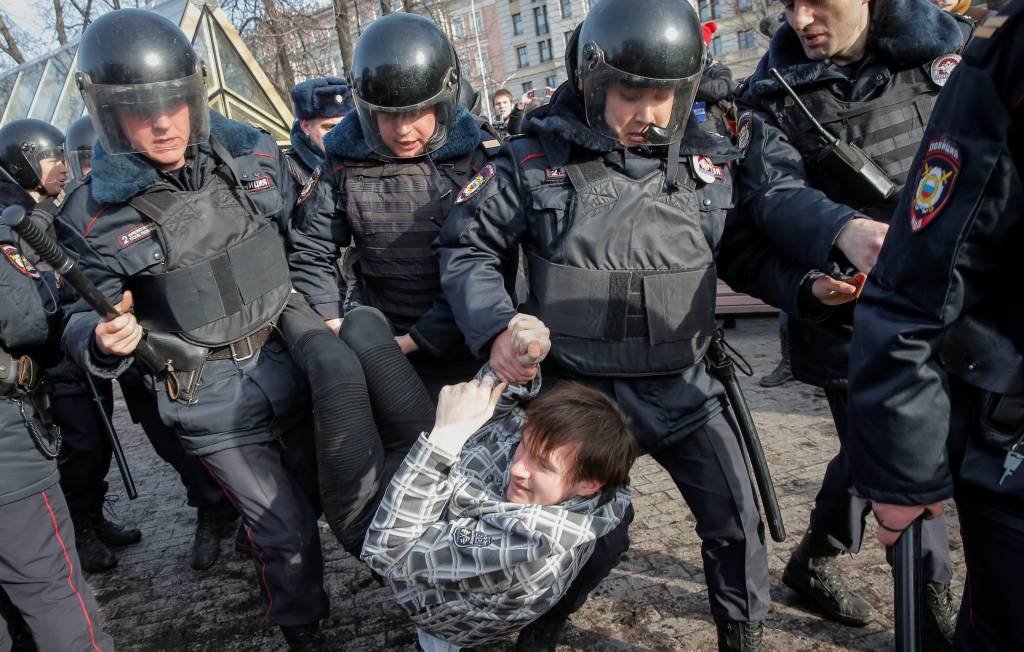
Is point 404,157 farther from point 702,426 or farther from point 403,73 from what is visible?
point 702,426

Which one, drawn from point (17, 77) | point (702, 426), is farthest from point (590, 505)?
point (17, 77)

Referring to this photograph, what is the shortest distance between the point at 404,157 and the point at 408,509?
149 centimetres

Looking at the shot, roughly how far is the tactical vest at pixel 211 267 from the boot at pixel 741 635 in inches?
74.8

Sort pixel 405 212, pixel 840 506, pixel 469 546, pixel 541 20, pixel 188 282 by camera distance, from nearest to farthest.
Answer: pixel 469 546, pixel 188 282, pixel 840 506, pixel 405 212, pixel 541 20

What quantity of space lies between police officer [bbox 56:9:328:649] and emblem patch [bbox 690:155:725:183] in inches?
61.5

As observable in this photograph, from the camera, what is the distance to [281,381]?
8.63ft

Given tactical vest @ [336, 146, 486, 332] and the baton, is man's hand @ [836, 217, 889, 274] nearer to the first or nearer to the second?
tactical vest @ [336, 146, 486, 332]

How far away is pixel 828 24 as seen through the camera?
232 centimetres

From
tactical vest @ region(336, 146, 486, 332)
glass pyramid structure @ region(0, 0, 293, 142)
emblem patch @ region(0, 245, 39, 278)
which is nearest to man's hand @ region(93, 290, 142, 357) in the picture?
emblem patch @ region(0, 245, 39, 278)

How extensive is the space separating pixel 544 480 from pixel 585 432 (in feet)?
0.59

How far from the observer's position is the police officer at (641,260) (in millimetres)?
2145

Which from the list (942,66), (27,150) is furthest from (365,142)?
(27,150)

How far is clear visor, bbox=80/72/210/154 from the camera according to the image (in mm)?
2396

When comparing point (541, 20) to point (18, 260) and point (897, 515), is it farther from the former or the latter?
point (897, 515)
